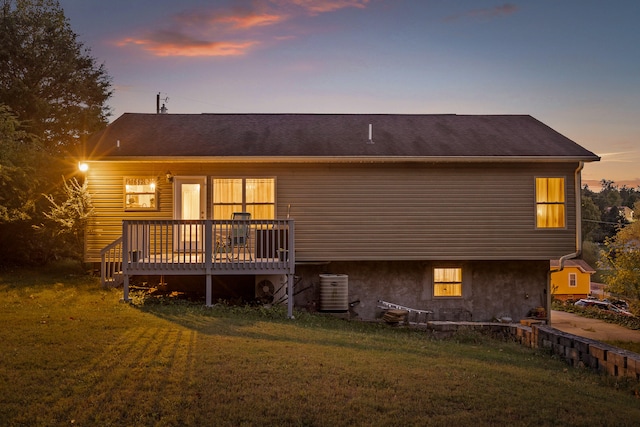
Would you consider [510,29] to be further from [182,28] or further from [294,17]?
[182,28]

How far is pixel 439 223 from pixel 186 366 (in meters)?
9.04

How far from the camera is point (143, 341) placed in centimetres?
844

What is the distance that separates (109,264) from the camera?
45.1ft

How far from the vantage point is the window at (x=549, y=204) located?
14688mm

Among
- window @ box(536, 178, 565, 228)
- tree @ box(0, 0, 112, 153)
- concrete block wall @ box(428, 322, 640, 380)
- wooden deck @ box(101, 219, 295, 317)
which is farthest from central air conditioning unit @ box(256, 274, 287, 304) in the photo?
tree @ box(0, 0, 112, 153)

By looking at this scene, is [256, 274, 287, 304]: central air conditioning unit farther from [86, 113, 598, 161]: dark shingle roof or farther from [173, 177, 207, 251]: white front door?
[86, 113, 598, 161]: dark shingle roof

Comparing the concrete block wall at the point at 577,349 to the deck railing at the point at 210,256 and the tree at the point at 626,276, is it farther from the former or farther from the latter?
the tree at the point at 626,276

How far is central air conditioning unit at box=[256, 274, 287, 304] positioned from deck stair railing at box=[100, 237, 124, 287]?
347 centimetres

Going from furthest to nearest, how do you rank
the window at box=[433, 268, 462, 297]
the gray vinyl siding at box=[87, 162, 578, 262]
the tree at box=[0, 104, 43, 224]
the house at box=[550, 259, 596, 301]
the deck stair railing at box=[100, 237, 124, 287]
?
the house at box=[550, 259, 596, 301] < the window at box=[433, 268, 462, 297] < the tree at box=[0, 104, 43, 224] < the gray vinyl siding at box=[87, 162, 578, 262] < the deck stair railing at box=[100, 237, 124, 287]

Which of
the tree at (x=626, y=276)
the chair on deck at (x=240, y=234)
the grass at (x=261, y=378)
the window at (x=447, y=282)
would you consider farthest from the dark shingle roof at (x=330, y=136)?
the tree at (x=626, y=276)

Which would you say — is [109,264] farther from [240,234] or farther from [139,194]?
[240,234]

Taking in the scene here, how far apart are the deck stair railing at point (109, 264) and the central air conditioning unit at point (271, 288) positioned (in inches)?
137

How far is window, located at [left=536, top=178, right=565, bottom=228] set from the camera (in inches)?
578

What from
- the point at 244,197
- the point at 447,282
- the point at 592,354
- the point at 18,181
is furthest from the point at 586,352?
the point at 18,181
